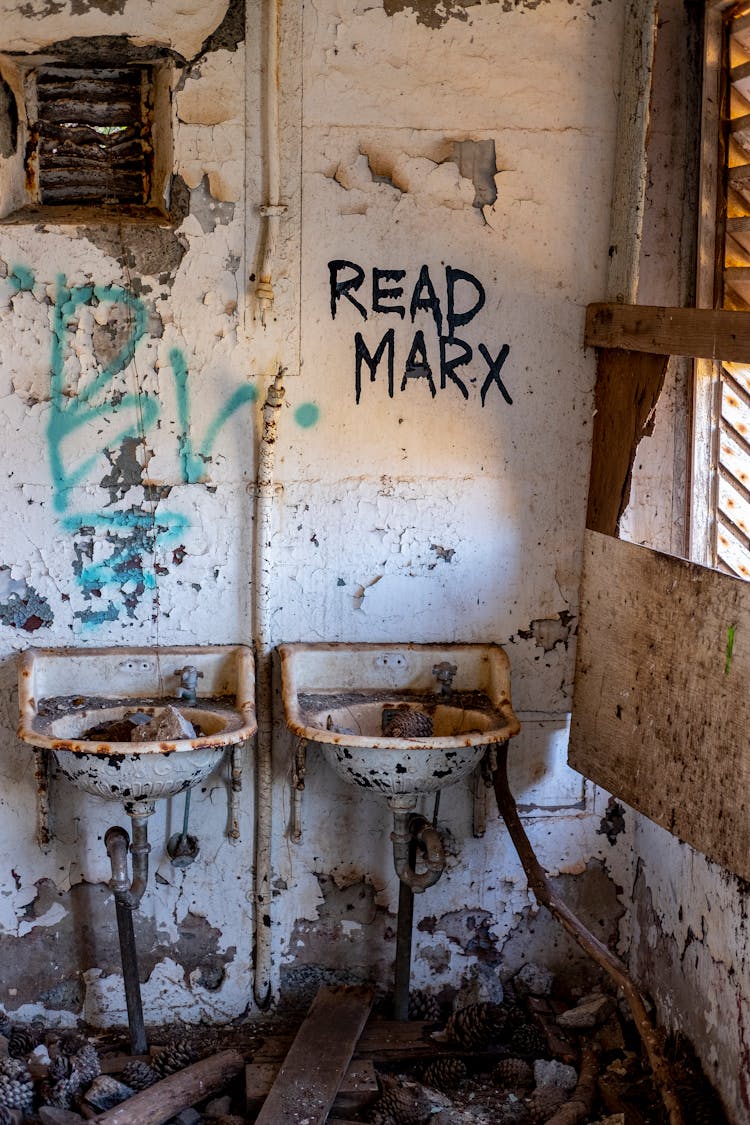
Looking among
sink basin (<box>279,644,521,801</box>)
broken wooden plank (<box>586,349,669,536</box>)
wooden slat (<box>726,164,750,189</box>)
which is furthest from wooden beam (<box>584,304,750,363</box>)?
sink basin (<box>279,644,521,801</box>)

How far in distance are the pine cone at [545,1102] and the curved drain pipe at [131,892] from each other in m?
1.00

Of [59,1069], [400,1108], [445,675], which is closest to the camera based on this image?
[400,1108]

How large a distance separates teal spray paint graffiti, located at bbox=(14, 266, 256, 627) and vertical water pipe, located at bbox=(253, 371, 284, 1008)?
11 cm

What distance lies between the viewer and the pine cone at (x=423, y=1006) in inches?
126

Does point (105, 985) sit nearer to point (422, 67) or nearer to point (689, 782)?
point (689, 782)

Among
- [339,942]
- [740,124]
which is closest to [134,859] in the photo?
[339,942]

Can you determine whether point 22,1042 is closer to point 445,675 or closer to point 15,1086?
point 15,1086

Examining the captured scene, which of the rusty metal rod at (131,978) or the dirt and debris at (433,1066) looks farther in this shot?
the rusty metal rod at (131,978)

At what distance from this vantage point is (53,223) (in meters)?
2.86

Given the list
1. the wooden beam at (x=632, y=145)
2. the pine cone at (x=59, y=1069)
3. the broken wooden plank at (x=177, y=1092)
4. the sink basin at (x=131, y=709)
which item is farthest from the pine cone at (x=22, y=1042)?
the wooden beam at (x=632, y=145)

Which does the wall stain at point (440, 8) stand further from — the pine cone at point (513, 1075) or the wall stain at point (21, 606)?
the pine cone at point (513, 1075)

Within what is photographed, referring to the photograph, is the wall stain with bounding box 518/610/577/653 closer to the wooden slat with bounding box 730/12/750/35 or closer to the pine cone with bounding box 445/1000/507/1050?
the pine cone with bounding box 445/1000/507/1050

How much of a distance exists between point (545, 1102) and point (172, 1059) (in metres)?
0.93

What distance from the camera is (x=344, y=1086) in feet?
9.23
